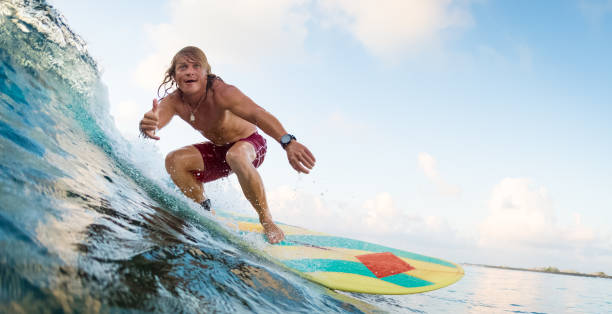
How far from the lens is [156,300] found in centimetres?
129

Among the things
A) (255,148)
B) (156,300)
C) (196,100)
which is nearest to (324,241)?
(255,148)

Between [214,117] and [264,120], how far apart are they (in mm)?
650

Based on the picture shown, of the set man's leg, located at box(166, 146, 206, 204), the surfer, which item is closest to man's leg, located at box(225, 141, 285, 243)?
the surfer

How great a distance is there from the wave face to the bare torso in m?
0.66

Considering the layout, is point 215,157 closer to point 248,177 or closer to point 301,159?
point 248,177

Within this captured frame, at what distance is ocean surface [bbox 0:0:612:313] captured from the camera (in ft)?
3.67

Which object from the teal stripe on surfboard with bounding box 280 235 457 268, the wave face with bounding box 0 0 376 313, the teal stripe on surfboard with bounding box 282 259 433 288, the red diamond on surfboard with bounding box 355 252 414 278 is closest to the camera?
the wave face with bounding box 0 0 376 313

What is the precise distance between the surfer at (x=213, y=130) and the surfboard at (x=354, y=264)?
0.36m

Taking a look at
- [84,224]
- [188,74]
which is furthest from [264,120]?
[84,224]

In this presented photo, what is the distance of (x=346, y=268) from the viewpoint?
3760mm

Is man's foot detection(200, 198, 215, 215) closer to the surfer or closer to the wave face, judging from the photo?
the surfer

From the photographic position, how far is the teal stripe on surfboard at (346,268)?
343cm

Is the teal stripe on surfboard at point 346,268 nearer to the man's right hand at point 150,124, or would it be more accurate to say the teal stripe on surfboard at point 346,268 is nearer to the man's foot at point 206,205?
the man's foot at point 206,205

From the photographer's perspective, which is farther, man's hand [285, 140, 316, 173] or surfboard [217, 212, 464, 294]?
surfboard [217, 212, 464, 294]
